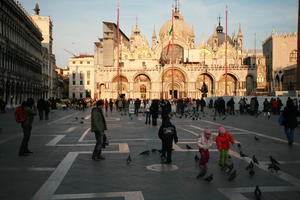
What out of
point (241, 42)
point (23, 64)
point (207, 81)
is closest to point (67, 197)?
point (23, 64)

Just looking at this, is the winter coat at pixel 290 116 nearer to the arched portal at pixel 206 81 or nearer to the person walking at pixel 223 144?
the person walking at pixel 223 144

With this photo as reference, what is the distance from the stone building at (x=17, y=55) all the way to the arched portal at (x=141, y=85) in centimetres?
2465

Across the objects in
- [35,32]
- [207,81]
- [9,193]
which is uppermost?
[35,32]

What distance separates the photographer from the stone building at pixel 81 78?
301 feet

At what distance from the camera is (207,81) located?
67.8 meters

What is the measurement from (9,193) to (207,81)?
64.4m

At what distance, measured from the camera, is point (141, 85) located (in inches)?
2751

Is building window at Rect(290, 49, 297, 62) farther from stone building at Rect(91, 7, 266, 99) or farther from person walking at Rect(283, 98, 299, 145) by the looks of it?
person walking at Rect(283, 98, 299, 145)

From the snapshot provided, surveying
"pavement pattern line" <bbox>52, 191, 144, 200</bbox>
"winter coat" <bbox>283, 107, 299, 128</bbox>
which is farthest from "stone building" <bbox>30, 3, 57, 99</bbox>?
"pavement pattern line" <bbox>52, 191, 144, 200</bbox>

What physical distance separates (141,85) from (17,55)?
35.5 m

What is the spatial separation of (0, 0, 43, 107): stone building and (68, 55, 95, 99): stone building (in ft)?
134

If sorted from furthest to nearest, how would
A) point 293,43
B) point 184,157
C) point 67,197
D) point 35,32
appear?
1. point 293,43
2. point 35,32
3. point 184,157
4. point 67,197

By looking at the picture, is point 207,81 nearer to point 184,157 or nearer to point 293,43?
point 293,43

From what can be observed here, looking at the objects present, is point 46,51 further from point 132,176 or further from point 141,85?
point 132,176
